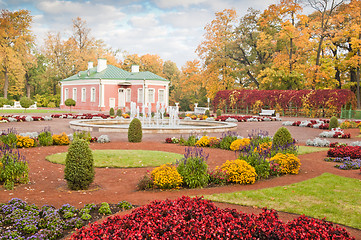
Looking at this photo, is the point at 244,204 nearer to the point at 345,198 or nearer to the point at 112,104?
the point at 345,198

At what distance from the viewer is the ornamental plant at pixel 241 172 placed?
668 centimetres

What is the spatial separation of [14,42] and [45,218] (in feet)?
155

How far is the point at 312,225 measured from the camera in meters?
3.30

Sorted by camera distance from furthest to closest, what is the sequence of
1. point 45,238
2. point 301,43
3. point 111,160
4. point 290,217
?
point 301,43 → point 111,160 → point 290,217 → point 45,238

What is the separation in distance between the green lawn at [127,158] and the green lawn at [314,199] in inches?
139

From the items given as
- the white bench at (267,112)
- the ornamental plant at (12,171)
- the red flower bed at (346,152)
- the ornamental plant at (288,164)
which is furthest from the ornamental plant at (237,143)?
the white bench at (267,112)

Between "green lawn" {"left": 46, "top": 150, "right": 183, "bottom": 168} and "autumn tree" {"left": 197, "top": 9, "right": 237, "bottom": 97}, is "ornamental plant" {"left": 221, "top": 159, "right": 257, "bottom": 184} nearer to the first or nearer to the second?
"green lawn" {"left": 46, "top": 150, "right": 183, "bottom": 168}

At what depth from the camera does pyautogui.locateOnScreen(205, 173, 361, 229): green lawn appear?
491cm

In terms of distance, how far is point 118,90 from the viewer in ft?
125

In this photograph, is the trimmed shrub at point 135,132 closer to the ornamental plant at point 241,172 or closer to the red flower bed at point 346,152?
the ornamental plant at point 241,172

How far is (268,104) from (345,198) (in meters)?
28.1

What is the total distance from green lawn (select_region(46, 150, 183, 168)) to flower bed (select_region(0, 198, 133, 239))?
3673 millimetres

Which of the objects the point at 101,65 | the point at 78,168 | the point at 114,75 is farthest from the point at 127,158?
the point at 101,65

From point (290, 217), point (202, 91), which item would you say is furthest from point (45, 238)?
point (202, 91)
